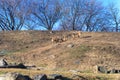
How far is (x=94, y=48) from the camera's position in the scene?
2628cm

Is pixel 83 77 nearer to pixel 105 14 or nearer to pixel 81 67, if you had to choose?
pixel 81 67

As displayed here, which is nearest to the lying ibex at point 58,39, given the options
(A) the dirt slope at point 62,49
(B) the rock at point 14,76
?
(A) the dirt slope at point 62,49

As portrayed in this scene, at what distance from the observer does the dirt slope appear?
24.1 m

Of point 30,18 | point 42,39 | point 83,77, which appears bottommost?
point 83,77

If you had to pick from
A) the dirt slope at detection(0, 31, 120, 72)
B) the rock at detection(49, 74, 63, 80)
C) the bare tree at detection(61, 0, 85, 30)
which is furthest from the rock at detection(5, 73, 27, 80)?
the bare tree at detection(61, 0, 85, 30)

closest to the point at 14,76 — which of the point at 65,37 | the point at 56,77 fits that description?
the point at 56,77

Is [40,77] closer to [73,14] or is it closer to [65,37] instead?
[65,37]

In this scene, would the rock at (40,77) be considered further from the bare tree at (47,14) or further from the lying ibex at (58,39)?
the bare tree at (47,14)

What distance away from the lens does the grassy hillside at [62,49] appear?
949 inches

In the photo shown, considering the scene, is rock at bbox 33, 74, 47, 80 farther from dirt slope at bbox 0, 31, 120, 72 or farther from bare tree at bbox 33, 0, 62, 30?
bare tree at bbox 33, 0, 62, 30

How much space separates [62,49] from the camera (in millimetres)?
26703

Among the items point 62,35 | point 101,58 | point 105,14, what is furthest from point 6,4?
point 101,58

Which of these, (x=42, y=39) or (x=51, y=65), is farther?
(x=42, y=39)

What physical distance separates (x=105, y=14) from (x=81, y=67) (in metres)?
27.9
